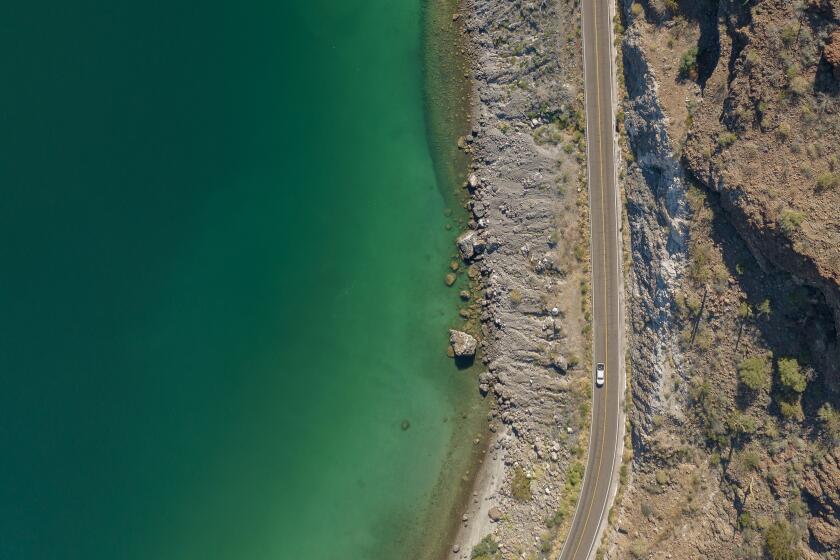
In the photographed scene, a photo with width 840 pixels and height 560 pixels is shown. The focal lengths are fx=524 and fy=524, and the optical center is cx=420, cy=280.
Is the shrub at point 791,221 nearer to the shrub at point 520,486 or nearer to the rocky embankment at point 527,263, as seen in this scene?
the rocky embankment at point 527,263

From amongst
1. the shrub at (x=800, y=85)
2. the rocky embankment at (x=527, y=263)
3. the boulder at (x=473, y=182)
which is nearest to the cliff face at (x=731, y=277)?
the shrub at (x=800, y=85)

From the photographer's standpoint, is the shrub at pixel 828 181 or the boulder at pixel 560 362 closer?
the shrub at pixel 828 181

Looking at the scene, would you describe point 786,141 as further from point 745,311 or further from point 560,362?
point 560,362

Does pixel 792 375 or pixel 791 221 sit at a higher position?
pixel 791 221

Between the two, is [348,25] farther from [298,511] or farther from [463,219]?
[298,511]

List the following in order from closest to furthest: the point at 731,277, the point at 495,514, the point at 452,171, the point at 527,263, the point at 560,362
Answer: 1. the point at 731,277
2. the point at 560,362
3. the point at 527,263
4. the point at 495,514
5. the point at 452,171

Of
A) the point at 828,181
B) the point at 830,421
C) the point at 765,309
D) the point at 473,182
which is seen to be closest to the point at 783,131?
the point at 828,181
